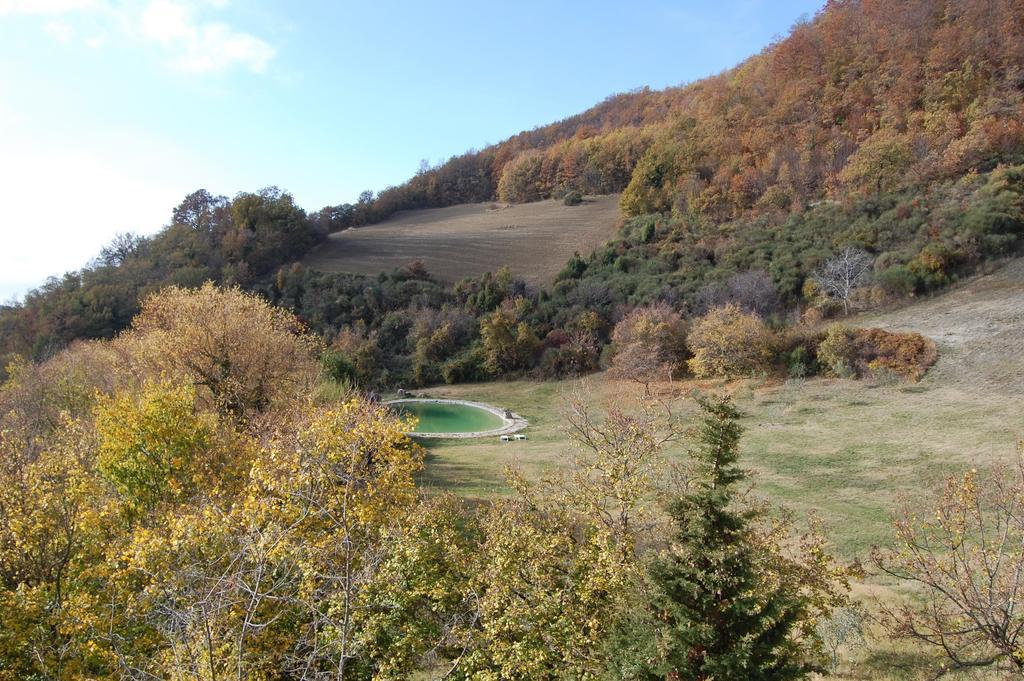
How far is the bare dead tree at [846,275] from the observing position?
3681 cm

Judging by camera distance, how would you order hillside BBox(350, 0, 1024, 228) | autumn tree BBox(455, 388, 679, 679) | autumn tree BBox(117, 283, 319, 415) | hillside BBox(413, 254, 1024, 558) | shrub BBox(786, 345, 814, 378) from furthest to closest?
1. hillside BBox(350, 0, 1024, 228)
2. shrub BBox(786, 345, 814, 378)
3. autumn tree BBox(117, 283, 319, 415)
4. hillside BBox(413, 254, 1024, 558)
5. autumn tree BBox(455, 388, 679, 679)

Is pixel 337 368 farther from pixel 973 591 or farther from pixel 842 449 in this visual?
pixel 973 591

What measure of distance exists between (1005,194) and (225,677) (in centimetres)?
4965

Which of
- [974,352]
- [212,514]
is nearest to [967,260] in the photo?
[974,352]

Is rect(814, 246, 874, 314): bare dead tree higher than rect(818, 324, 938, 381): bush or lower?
higher

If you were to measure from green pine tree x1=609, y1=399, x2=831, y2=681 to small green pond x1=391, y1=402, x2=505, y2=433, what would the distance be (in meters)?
22.8

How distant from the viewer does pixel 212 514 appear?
8.76 metres

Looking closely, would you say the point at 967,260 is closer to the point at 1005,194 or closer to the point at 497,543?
the point at 1005,194

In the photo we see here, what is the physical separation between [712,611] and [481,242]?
59.8 metres

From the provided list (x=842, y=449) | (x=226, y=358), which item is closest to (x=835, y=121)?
(x=842, y=449)

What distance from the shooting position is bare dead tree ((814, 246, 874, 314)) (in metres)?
36.8

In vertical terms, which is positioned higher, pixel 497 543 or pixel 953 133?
pixel 953 133

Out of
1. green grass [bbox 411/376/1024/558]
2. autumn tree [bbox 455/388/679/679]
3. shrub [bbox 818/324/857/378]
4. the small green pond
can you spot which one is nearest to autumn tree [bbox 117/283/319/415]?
green grass [bbox 411/376/1024/558]

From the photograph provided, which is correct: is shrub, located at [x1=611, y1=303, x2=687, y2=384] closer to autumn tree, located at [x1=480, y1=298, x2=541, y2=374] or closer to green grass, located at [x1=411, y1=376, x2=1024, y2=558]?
green grass, located at [x1=411, y1=376, x2=1024, y2=558]
